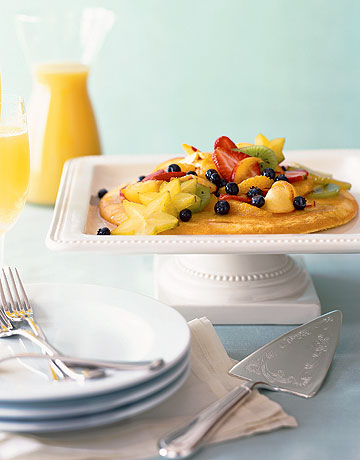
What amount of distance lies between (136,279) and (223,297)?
0.93ft

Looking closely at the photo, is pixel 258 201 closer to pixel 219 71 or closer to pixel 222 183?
pixel 222 183

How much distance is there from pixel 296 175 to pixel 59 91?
883 mm

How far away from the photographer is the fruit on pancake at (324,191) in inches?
65.4

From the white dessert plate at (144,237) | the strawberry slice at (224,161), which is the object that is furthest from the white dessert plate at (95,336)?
the strawberry slice at (224,161)

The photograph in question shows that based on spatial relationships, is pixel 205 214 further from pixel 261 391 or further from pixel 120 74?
pixel 120 74

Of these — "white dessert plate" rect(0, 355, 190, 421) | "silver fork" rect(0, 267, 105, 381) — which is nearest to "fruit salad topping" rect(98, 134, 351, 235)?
"silver fork" rect(0, 267, 105, 381)

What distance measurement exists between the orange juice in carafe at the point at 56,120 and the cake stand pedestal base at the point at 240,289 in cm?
82

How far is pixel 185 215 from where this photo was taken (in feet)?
4.80

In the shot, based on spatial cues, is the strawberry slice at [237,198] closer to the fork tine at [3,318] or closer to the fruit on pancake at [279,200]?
the fruit on pancake at [279,200]

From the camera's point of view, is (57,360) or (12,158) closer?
(57,360)

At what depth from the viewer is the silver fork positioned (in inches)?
Answer: 34.2

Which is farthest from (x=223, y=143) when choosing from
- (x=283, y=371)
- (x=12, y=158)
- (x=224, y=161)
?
(x=283, y=371)

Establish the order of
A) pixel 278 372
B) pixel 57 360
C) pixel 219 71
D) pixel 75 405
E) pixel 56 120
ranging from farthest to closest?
pixel 219 71
pixel 56 120
pixel 278 372
pixel 57 360
pixel 75 405

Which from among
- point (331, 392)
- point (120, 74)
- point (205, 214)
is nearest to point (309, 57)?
point (120, 74)
